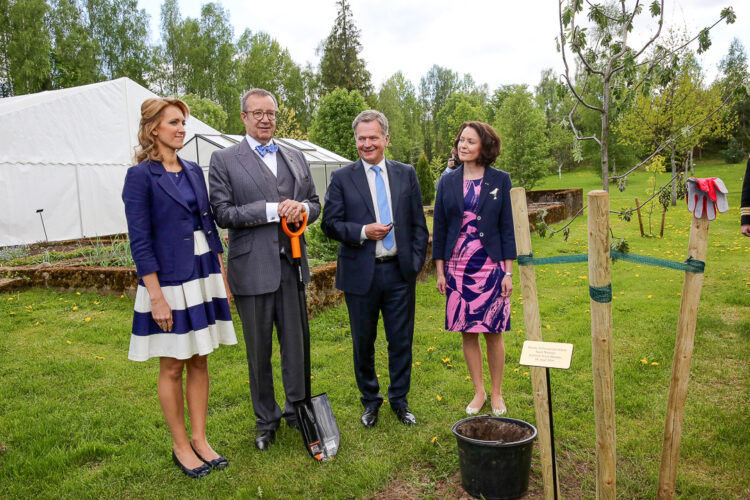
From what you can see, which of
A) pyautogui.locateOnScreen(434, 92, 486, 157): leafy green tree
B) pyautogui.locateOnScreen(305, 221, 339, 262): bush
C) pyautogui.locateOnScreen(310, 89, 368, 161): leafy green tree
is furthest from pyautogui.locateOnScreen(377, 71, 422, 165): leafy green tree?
pyautogui.locateOnScreen(305, 221, 339, 262): bush

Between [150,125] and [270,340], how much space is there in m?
1.51

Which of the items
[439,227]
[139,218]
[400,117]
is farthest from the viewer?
[400,117]

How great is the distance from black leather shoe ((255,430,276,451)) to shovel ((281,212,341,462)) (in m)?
0.20

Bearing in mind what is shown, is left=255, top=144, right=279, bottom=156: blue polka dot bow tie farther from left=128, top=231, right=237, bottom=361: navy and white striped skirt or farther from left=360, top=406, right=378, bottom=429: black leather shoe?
left=360, top=406, right=378, bottom=429: black leather shoe

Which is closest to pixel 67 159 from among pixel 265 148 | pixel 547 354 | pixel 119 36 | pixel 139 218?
pixel 265 148

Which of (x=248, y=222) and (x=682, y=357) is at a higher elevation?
(x=248, y=222)

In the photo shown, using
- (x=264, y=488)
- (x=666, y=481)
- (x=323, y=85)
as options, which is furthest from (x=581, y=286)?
(x=323, y=85)

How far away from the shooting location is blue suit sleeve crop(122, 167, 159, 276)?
2.79 m

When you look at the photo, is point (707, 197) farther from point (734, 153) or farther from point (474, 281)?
point (734, 153)

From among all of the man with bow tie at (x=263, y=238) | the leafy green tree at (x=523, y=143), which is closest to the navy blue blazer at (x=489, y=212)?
the man with bow tie at (x=263, y=238)

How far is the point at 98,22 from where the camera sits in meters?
31.8

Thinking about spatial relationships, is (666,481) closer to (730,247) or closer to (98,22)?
(730,247)

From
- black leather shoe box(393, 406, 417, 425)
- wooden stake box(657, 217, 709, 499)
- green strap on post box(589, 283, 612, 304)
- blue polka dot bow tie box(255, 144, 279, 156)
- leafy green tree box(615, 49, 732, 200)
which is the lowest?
black leather shoe box(393, 406, 417, 425)

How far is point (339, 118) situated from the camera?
27.8 metres
